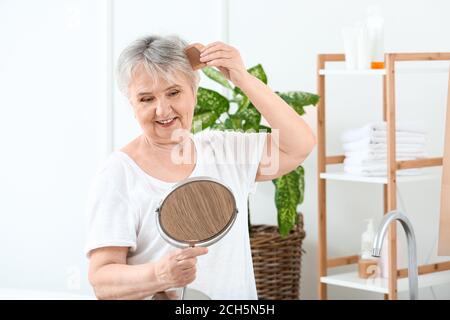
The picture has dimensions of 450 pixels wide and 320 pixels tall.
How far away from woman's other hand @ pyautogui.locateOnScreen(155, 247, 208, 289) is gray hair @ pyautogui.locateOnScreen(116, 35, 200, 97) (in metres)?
0.37

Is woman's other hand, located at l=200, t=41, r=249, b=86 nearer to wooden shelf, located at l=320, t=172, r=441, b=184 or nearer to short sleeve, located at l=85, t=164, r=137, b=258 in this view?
short sleeve, located at l=85, t=164, r=137, b=258

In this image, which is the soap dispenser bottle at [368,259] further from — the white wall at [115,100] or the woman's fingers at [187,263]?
the woman's fingers at [187,263]

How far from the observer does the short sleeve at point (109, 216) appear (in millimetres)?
1385

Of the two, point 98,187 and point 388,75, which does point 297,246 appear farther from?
point 98,187

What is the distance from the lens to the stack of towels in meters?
2.69

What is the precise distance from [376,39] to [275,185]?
2.11 feet

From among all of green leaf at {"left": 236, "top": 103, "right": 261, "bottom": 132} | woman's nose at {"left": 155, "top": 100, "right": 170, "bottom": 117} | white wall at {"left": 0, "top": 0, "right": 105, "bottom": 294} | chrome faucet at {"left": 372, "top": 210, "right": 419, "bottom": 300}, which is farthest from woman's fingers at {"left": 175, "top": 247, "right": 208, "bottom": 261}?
white wall at {"left": 0, "top": 0, "right": 105, "bottom": 294}

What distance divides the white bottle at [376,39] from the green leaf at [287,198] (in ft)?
1.63

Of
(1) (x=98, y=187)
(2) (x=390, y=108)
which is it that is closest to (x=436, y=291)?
(2) (x=390, y=108)

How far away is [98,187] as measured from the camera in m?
1.43

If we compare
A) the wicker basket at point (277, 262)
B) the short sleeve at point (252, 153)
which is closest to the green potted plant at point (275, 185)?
the wicker basket at point (277, 262)

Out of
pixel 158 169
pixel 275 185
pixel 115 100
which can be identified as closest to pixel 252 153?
pixel 158 169

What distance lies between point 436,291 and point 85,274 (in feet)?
5.47
